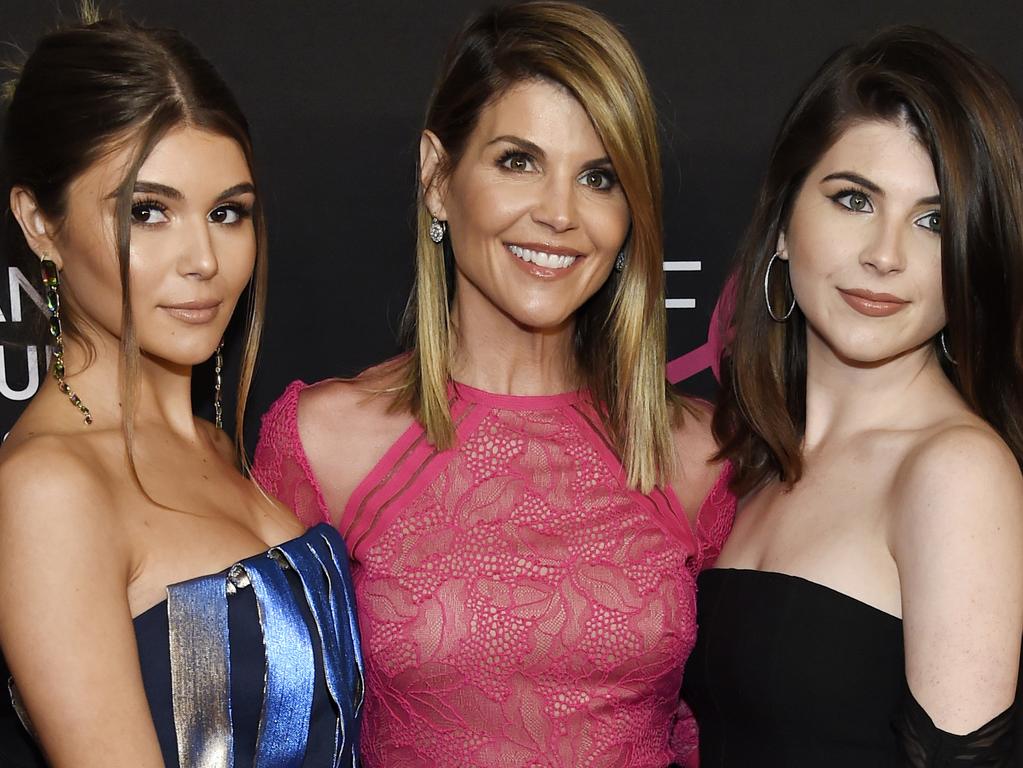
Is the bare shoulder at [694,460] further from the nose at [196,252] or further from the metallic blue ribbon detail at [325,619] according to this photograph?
the nose at [196,252]

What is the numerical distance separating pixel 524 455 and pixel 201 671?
2.29 ft

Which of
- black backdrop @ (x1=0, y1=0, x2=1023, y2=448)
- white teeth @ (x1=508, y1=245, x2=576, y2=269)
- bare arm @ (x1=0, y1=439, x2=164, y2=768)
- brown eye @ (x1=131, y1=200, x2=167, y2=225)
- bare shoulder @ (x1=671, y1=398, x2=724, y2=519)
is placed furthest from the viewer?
black backdrop @ (x1=0, y1=0, x2=1023, y2=448)

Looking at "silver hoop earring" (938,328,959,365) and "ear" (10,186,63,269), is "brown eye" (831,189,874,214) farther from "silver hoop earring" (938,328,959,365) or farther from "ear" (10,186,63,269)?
"ear" (10,186,63,269)

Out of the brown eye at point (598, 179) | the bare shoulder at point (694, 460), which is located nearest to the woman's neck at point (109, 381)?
the brown eye at point (598, 179)

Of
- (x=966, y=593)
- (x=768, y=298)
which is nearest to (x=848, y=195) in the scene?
(x=768, y=298)

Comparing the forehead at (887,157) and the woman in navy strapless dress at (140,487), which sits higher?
the forehead at (887,157)

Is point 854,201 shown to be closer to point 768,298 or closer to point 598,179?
point 768,298

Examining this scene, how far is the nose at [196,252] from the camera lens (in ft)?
6.28

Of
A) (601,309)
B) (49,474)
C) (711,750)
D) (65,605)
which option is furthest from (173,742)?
(601,309)

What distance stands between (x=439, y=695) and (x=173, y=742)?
468 millimetres

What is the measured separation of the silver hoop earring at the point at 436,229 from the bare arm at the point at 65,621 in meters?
0.86

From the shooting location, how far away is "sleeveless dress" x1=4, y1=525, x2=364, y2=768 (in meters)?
1.80

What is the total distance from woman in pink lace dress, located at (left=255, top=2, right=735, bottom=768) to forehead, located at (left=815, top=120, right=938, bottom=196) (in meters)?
0.35

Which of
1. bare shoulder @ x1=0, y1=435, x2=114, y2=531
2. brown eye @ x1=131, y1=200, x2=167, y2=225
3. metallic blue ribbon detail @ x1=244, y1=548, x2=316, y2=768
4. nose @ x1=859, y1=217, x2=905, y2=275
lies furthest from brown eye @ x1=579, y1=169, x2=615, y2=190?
bare shoulder @ x1=0, y1=435, x2=114, y2=531
